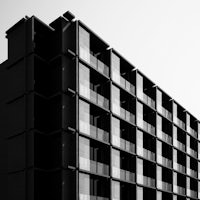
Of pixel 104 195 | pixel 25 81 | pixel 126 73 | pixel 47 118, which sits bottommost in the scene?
pixel 104 195

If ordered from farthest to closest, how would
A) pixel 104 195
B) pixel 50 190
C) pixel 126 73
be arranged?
pixel 126 73, pixel 104 195, pixel 50 190

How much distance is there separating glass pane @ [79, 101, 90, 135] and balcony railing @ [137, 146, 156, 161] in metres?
10.2

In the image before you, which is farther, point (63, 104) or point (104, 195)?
point (104, 195)

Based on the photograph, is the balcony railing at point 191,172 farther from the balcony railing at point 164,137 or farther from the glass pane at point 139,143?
the glass pane at point 139,143

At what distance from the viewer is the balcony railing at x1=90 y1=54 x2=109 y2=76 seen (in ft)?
115

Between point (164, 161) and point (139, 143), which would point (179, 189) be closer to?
point (164, 161)

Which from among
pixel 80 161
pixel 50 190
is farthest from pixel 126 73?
pixel 50 190

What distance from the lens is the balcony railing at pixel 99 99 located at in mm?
34469

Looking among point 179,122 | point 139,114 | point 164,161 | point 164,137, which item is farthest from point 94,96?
point 179,122

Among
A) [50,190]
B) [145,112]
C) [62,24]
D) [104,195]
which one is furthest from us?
[145,112]

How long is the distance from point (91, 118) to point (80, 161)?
6679 millimetres

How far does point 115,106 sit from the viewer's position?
37750 millimetres

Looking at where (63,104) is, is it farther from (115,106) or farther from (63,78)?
(115,106)

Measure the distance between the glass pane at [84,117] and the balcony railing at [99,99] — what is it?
1.34 metres
